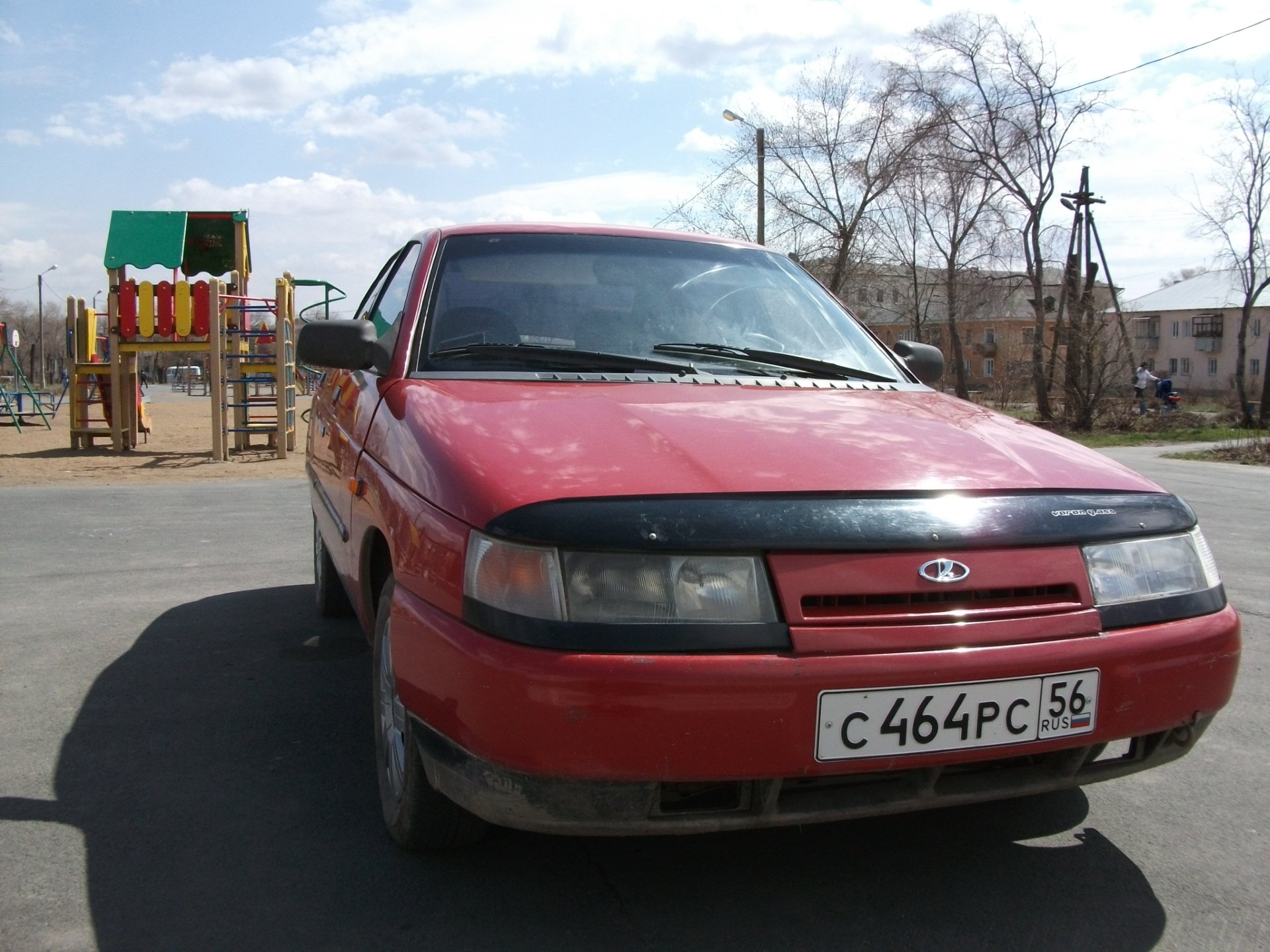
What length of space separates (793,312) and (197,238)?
52.9 feet

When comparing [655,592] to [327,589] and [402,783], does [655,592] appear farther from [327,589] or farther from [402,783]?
[327,589]

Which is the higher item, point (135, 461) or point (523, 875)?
point (523, 875)

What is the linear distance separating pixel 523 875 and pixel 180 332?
46.7ft

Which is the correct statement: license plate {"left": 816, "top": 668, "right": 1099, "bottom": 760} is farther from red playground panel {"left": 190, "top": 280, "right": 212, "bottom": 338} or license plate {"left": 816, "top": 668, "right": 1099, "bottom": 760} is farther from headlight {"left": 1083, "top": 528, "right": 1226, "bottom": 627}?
red playground panel {"left": 190, "top": 280, "right": 212, "bottom": 338}

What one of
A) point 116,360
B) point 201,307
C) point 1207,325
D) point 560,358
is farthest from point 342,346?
point 1207,325

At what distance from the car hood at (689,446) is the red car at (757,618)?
10 mm

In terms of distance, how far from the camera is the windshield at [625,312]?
10.3 feet

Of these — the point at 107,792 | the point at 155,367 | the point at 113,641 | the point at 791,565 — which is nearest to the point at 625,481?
the point at 791,565

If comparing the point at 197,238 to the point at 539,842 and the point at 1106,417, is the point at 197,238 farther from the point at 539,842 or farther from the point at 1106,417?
the point at 1106,417

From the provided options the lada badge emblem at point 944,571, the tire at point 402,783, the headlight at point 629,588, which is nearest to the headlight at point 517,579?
the headlight at point 629,588

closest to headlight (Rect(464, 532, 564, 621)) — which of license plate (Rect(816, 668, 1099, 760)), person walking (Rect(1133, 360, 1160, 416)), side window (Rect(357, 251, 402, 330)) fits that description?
license plate (Rect(816, 668, 1099, 760))

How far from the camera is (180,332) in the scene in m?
15.0

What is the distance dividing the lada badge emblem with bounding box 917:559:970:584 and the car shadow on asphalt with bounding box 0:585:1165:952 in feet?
2.48

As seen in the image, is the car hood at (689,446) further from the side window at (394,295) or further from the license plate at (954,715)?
the side window at (394,295)
